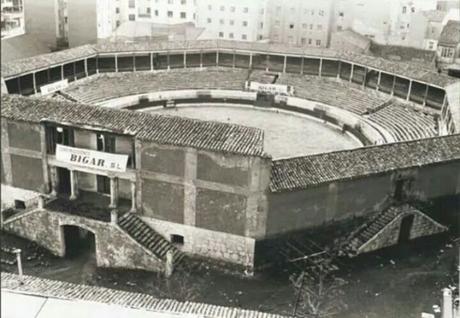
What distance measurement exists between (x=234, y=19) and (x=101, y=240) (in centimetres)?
2954

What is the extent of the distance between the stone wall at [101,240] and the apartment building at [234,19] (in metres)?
25.9

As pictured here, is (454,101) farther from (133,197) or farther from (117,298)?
(117,298)

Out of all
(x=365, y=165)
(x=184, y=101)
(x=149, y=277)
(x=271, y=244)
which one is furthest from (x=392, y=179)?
(x=184, y=101)

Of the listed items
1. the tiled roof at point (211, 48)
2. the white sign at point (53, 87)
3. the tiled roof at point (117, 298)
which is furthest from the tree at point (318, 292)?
the white sign at point (53, 87)

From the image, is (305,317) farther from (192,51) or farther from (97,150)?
(192,51)

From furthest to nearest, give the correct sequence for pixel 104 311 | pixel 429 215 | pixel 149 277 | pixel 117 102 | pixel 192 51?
pixel 192 51
pixel 117 102
pixel 429 215
pixel 149 277
pixel 104 311

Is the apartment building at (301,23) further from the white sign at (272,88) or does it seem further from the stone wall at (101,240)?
the stone wall at (101,240)

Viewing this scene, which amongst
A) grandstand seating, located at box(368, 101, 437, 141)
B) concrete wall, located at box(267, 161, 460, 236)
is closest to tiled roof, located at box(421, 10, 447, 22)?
grandstand seating, located at box(368, 101, 437, 141)

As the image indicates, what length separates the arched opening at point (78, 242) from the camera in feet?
64.4

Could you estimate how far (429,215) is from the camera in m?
21.8

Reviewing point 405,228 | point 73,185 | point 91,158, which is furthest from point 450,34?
point 73,185

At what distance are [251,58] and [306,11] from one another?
1017 centimetres

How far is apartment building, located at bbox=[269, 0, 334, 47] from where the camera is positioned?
154 feet

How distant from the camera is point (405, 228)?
70.0 ft
